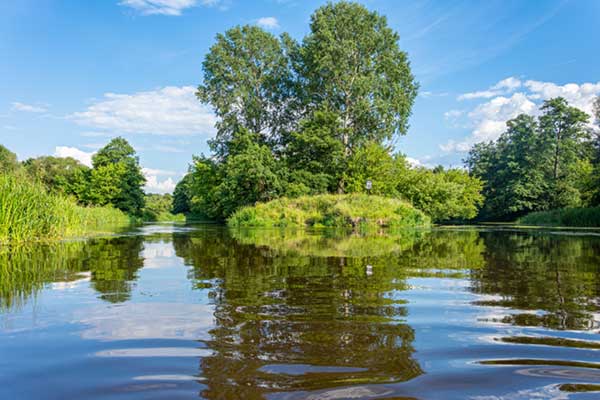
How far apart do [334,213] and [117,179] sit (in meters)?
35.0

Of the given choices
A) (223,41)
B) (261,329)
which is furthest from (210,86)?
(261,329)

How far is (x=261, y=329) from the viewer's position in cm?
316

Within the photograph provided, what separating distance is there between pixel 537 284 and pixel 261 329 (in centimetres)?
371

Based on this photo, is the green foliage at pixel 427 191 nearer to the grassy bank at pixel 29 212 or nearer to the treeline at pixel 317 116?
the treeline at pixel 317 116

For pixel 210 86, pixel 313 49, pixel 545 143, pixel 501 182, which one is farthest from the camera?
pixel 501 182

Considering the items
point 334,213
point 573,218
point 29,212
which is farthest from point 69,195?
point 573,218

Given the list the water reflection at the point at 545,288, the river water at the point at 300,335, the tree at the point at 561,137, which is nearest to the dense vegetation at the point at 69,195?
the river water at the point at 300,335

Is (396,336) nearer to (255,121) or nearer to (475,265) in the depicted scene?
(475,265)

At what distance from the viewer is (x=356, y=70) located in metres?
37.7

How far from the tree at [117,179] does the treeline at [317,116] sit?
47.2 feet

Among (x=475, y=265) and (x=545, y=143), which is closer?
(x=475, y=265)

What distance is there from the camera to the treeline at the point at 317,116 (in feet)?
112

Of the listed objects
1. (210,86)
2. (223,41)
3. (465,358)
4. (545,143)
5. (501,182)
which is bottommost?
(465,358)

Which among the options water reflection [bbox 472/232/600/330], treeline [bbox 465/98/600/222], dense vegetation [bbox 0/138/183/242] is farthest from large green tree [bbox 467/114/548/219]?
water reflection [bbox 472/232/600/330]
